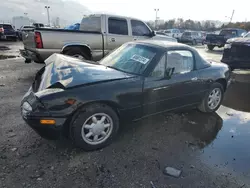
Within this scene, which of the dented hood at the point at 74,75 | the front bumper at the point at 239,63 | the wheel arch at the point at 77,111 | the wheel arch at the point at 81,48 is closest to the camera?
the wheel arch at the point at 77,111

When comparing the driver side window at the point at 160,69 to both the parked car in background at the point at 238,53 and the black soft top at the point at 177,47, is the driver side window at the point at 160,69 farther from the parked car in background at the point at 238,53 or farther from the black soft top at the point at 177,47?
the parked car in background at the point at 238,53

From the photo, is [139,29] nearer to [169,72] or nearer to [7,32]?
[169,72]

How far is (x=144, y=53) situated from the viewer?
141 inches

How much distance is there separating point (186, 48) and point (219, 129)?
5.72 ft

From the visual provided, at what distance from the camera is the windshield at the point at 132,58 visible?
3.39 metres

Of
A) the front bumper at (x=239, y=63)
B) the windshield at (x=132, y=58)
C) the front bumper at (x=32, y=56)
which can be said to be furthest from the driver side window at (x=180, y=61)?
the front bumper at (x=239, y=63)

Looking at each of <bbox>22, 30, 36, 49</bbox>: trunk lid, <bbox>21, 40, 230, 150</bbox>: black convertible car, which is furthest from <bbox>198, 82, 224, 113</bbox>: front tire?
<bbox>22, 30, 36, 49</bbox>: trunk lid

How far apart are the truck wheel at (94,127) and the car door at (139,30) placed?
5.43 metres

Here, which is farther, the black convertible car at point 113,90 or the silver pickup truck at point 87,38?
the silver pickup truck at point 87,38

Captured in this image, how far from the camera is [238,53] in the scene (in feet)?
25.6

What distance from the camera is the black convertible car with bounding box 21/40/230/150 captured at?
8.68ft

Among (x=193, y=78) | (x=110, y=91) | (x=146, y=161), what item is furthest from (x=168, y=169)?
(x=193, y=78)

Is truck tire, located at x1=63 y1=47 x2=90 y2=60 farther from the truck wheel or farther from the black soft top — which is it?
the truck wheel

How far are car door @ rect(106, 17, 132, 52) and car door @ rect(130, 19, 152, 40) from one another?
0.92ft
